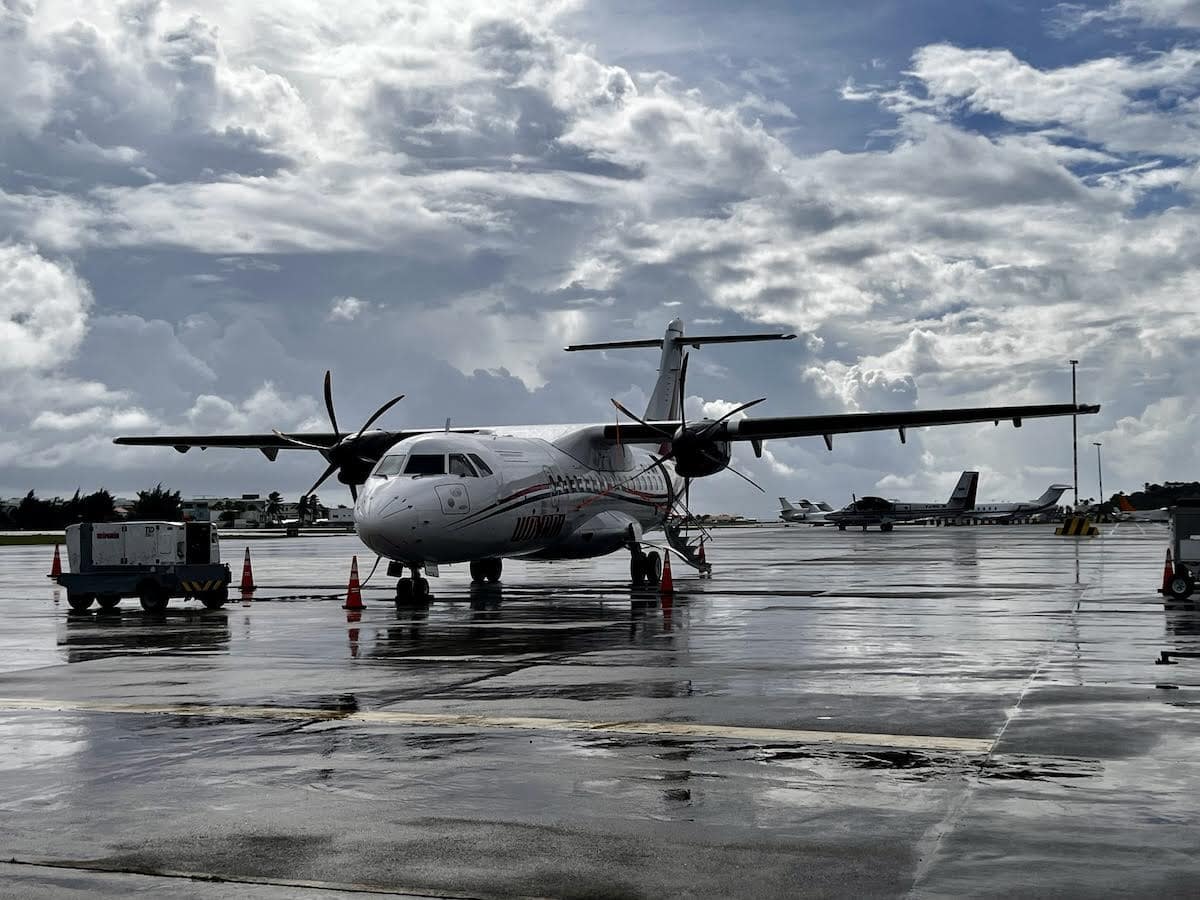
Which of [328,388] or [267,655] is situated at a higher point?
[328,388]

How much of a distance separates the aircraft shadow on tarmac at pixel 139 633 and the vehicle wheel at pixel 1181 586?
1660 centimetres

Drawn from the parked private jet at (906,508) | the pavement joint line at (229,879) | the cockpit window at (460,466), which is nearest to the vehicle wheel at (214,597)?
the cockpit window at (460,466)

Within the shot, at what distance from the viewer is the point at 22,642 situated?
17.8 m

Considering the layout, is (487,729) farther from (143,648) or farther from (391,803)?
(143,648)

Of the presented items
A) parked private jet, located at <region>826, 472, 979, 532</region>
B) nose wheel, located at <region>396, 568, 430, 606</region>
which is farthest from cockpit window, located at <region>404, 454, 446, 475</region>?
parked private jet, located at <region>826, 472, 979, 532</region>

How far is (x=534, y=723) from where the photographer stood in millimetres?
10242

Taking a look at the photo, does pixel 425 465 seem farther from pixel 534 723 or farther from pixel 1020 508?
pixel 1020 508

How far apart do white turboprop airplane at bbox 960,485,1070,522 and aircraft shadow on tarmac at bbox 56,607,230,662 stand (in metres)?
101

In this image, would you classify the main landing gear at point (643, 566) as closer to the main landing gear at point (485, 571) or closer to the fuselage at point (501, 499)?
the fuselage at point (501, 499)

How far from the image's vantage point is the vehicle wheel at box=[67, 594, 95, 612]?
2372 cm

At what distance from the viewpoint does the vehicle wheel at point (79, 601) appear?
23719mm

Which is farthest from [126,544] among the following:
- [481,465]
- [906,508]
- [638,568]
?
[906,508]

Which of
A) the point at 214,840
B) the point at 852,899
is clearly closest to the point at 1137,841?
the point at 852,899

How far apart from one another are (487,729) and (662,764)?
1974 mm
